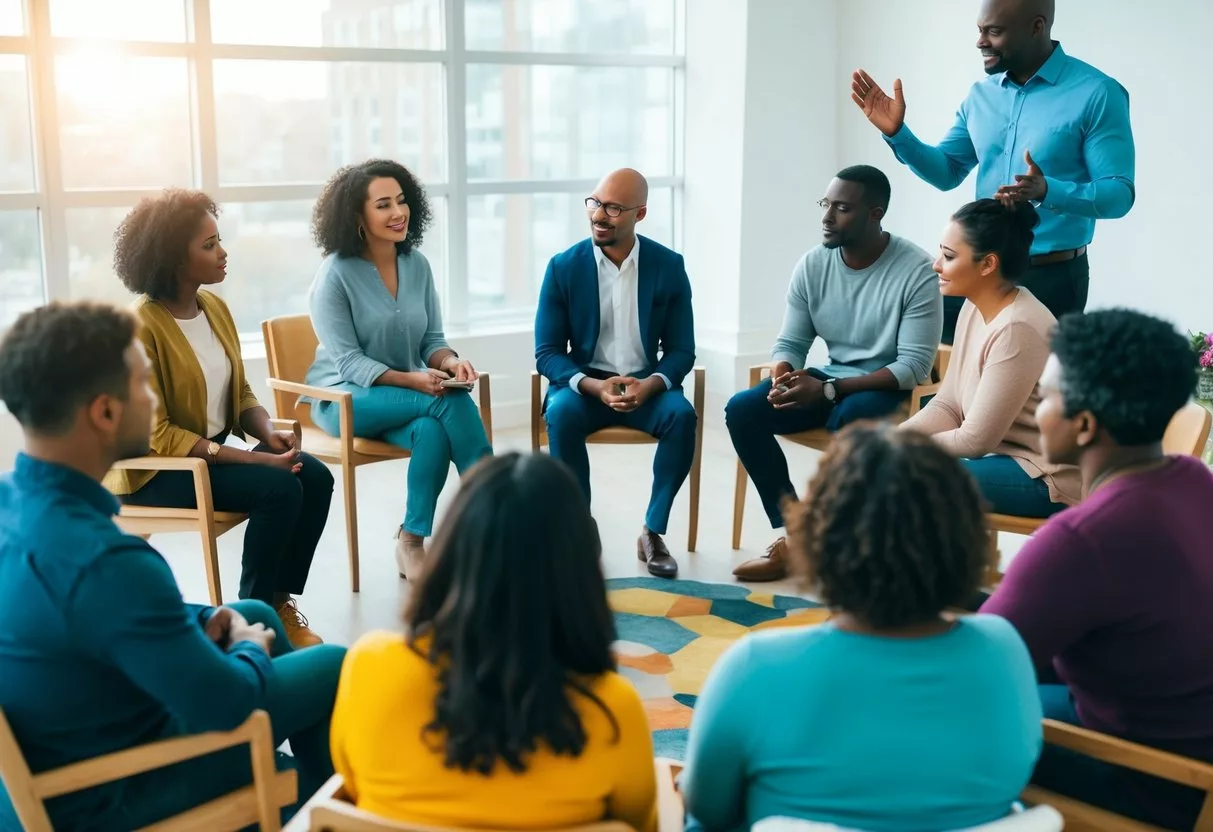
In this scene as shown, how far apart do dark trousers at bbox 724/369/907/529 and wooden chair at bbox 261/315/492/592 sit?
2.59 feet

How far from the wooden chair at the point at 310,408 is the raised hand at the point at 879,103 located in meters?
1.45

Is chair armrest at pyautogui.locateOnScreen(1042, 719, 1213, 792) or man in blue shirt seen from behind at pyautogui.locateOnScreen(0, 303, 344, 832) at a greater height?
man in blue shirt seen from behind at pyautogui.locateOnScreen(0, 303, 344, 832)

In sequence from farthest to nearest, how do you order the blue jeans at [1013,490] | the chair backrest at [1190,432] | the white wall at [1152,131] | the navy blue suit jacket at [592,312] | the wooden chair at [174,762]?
the white wall at [1152,131] → the navy blue suit jacket at [592,312] → the blue jeans at [1013,490] → the chair backrest at [1190,432] → the wooden chair at [174,762]

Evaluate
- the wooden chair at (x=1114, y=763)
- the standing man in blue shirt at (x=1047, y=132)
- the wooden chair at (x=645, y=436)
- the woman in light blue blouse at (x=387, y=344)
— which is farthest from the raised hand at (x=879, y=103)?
the wooden chair at (x=1114, y=763)

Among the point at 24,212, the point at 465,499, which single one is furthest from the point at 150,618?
the point at 24,212

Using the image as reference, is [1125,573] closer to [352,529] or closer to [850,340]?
[850,340]

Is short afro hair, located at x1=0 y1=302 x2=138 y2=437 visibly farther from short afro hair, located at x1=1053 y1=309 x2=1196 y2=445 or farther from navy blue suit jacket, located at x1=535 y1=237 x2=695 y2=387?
navy blue suit jacket, located at x1=535 y1=237 x2=695 y2=387

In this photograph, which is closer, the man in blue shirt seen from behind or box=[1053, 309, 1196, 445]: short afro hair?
the man in blue shirt seen from behind

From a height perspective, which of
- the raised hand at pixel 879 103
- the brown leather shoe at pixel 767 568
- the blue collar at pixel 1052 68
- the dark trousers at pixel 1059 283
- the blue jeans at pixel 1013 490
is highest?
the blue collar at pixel 1052 68

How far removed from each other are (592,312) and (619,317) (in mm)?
91

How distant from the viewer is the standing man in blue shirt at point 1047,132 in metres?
3.60

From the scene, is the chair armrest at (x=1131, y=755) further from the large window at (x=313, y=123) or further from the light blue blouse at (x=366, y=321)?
the large window at (x=313, y=123)

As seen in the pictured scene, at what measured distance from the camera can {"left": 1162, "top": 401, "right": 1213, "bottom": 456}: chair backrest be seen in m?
2.71

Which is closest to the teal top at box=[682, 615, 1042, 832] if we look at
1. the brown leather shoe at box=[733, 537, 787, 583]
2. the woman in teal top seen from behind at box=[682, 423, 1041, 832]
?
the woman in teal top seen from behind at box=[682, 423, 1041, 832]
